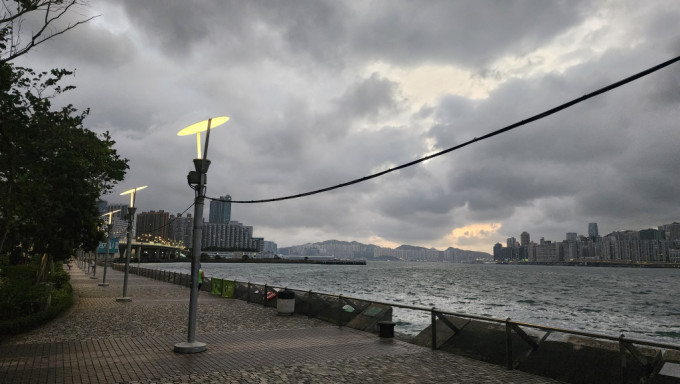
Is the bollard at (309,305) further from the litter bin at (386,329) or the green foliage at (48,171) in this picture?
the green foliage at (48,171)

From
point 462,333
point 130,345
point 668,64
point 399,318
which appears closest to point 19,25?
point 130,345

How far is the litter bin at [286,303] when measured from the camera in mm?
18047

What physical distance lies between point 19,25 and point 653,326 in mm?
48718

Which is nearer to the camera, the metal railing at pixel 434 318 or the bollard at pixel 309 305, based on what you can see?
the metal railing at pixel 434 318

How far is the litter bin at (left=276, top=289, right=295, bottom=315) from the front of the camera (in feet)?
59.2

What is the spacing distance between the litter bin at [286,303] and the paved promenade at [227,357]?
1602mm

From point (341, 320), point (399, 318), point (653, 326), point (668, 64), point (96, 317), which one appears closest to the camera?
point (668, 64)

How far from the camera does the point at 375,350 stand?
1170 centimetres

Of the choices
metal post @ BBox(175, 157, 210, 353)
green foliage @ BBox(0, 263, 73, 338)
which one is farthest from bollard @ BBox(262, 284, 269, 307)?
metal post @ BBox(175, 157, 210, 353)

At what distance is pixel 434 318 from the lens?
487 inches

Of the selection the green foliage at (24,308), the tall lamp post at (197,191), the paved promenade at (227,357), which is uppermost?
the tall lamp post at (197,191)

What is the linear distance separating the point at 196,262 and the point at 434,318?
7.08 metres

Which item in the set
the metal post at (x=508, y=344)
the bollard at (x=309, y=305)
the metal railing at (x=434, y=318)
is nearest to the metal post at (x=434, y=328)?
the metal railing at (x=434, y=318)

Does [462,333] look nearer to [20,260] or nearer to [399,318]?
[399,318]
